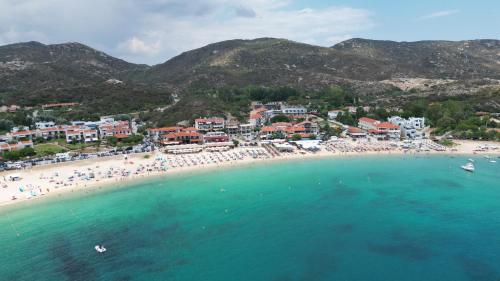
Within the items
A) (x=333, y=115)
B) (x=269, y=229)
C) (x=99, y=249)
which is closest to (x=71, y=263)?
(x=99, y=249)

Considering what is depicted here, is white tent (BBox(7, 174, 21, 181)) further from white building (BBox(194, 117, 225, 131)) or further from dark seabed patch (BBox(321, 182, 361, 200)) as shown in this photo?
dark seabed patch (BBox(321, 182, 361, 200))

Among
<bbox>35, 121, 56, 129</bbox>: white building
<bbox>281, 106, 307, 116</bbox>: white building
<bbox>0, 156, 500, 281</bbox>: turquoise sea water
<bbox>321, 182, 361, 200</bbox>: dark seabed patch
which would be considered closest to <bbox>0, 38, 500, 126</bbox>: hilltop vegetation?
<bbox>281, 106, 307, 116</bbox>: white building

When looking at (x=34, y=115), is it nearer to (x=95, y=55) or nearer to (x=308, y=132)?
(x=308, y=132)

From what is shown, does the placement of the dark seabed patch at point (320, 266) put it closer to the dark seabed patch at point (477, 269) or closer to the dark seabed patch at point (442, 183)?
the dark seabed patch at point (477, 269)

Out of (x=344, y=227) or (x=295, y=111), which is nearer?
(x=344, y=227)

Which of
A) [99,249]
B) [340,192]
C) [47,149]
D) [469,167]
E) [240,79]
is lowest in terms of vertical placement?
[99,249]

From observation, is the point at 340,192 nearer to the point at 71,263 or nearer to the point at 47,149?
the point at 71,263

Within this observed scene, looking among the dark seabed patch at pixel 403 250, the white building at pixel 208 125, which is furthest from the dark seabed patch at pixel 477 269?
the white building at pixel 208 125
